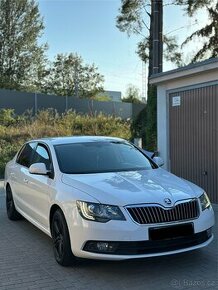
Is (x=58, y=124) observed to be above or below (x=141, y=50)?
below

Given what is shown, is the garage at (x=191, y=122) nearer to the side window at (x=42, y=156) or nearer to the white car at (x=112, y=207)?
the white car at (x=112, y=207)

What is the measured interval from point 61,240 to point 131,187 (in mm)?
1091

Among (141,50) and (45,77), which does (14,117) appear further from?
(45,77)

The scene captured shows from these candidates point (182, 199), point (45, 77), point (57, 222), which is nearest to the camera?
point (182, 199)

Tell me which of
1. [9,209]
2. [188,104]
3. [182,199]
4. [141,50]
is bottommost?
[9,209]

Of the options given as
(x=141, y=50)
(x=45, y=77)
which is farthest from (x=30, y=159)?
(x=45, y=77)

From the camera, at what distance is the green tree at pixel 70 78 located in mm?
51250

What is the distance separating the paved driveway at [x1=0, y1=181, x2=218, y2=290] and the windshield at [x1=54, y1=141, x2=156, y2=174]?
1257mm

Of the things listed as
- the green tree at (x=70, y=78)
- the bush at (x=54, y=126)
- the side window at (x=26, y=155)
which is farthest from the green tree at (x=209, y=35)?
the green tree at (x=70, y=78)

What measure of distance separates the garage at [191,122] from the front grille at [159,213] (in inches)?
160

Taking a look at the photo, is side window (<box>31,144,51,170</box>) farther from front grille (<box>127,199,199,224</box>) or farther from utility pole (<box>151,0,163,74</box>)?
utility pole (<box>151,0,163,74</box>)

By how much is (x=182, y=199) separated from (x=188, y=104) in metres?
4.86

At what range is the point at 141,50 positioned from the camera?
904 inches

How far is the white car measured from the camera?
510 centimetres
